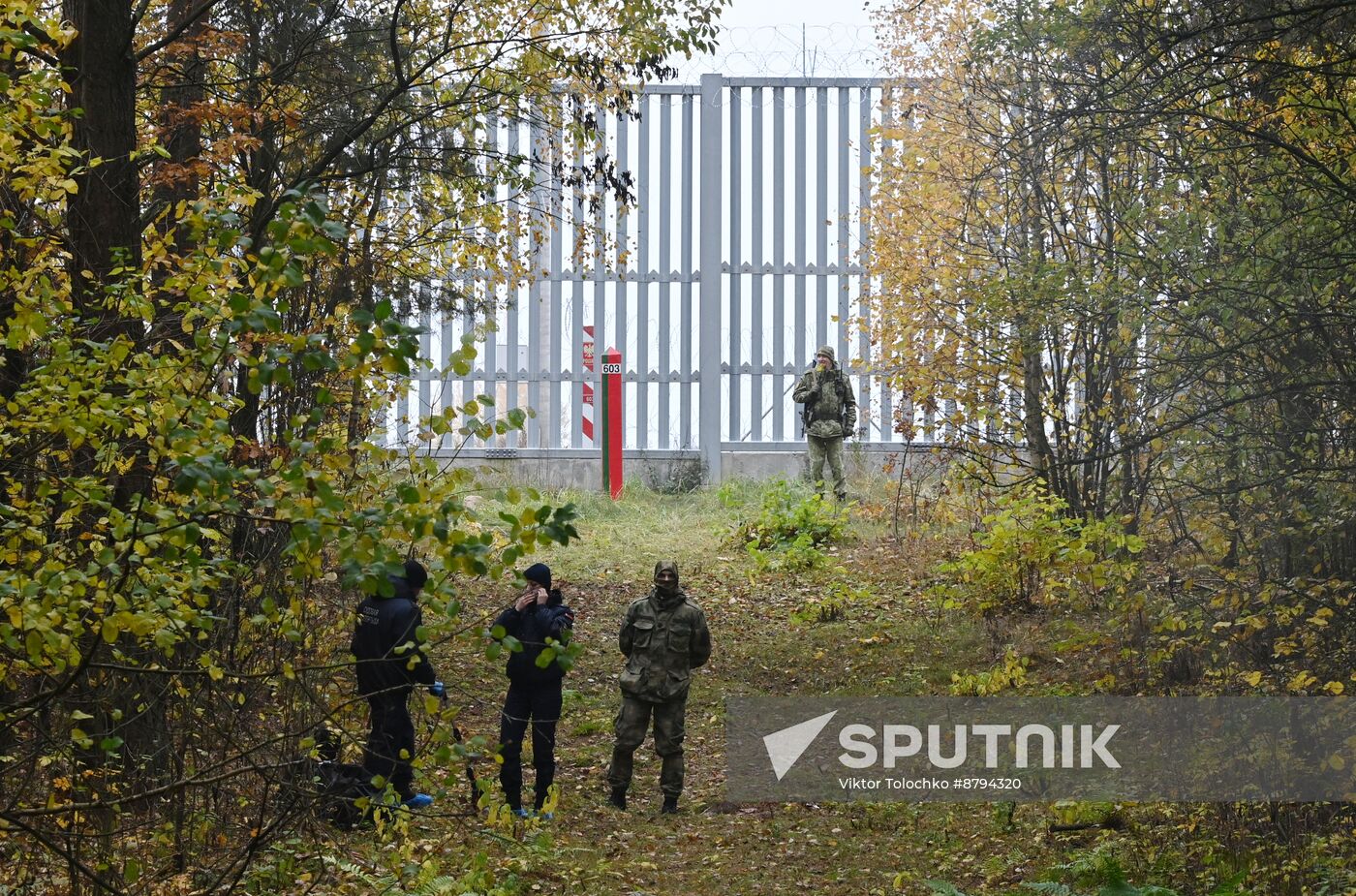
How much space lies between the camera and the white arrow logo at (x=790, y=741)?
32.0ft

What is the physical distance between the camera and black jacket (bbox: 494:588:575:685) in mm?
7820

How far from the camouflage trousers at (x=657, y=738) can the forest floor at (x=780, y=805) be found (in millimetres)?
204

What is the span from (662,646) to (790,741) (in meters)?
2.13

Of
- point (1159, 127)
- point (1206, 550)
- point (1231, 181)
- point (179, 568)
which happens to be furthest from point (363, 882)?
point (1159, 127)

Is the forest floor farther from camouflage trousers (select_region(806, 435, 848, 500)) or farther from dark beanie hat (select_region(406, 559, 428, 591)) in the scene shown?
dark beanie hat (select_region(406, 559, 428, 591))

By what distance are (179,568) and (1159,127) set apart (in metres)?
6.33

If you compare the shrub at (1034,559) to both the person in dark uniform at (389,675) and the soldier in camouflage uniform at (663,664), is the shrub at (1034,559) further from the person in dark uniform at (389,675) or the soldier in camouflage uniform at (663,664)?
the person in dark uniform at (389,675)

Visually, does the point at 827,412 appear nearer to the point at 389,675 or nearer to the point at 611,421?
the point at 611,421

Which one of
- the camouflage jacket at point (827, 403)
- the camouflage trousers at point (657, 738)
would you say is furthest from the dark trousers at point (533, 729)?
the camouflage jacket at point (827, 403)

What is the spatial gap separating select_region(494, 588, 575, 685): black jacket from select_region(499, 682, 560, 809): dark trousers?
0.23 feet

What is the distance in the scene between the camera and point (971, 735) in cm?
956

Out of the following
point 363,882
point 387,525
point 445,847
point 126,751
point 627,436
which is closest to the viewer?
point 387,525

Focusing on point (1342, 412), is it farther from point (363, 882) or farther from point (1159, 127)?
point (363, 882)

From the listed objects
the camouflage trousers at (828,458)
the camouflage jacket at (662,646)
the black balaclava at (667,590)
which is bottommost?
the camouflage jacket at (662,646)
